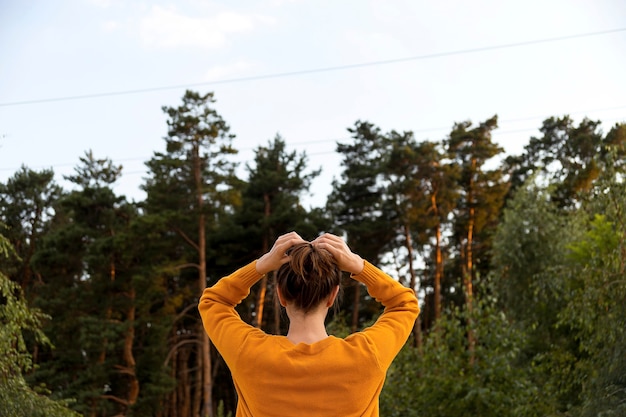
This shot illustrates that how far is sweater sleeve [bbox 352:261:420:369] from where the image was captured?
5.69 feet

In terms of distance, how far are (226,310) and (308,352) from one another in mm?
283

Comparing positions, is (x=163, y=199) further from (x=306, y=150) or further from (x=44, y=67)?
(x=44, y=67)

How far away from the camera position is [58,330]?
22375mm

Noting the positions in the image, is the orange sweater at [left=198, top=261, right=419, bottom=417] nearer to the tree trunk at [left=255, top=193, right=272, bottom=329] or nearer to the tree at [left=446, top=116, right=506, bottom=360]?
the tree trunk at [left=255, top=193, right=272, bottom=329]

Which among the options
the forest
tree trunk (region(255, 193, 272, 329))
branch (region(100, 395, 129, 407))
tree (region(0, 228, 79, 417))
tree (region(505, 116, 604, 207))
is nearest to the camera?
tree (region(0, 228, 79, 417))

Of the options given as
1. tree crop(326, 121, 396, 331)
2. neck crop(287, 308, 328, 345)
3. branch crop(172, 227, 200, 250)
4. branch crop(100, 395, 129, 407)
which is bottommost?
branch crop(100, 395, 129, 407)

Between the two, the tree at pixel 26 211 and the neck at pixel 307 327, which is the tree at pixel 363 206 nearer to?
the tree at pixel 26 211

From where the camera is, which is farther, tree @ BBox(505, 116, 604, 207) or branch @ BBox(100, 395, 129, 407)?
tree @ BBox(505, 116, 604, 207)

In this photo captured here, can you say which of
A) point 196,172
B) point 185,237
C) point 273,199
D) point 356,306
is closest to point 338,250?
point 196,172

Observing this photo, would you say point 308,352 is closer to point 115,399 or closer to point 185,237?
point 185,237

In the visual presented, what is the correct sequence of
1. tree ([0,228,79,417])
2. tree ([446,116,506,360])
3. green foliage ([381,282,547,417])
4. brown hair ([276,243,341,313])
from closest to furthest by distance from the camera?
brown hair ([276,243,341,313])
tree ([0,228,79,417])
green foliage ([381,282,547,417])
tree ([446,116,506,360])

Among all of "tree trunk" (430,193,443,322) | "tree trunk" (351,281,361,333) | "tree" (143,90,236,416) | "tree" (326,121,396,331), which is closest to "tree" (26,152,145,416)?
"tree" (143,90,236,416)

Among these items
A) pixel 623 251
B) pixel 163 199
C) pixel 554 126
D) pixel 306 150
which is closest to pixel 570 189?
pixel 554 126

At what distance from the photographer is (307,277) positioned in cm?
162
